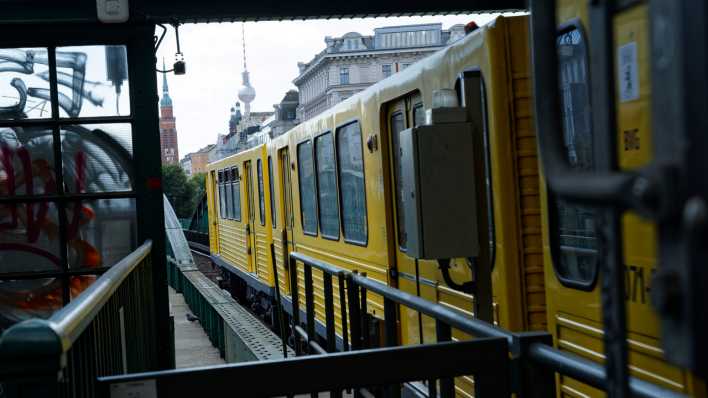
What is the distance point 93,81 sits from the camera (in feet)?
20.0

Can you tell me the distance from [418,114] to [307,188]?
462cm

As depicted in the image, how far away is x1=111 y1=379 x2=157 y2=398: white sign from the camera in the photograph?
8.33 ft

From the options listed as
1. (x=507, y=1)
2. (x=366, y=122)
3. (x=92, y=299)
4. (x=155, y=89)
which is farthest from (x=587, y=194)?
(x=366, y=122)

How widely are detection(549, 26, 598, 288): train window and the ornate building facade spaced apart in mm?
77045

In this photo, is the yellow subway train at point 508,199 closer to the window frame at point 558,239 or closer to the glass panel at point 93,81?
the window frame at point 558,239

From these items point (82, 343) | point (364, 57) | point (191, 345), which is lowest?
point (191, 345)

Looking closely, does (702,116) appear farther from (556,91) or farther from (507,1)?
(507,1)

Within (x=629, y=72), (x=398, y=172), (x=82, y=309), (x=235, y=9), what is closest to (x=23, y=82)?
(x=235, y=9)

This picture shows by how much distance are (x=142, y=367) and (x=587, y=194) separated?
4377 millimetres

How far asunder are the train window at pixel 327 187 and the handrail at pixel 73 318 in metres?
5.56

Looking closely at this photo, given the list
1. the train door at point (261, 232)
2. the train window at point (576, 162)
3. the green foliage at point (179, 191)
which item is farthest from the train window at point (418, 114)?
the green foliage at point (179, 191)

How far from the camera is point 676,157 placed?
41.9 inches

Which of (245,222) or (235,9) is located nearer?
(235,9)

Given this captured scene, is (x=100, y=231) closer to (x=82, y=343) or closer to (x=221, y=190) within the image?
(x=82, y=343)
